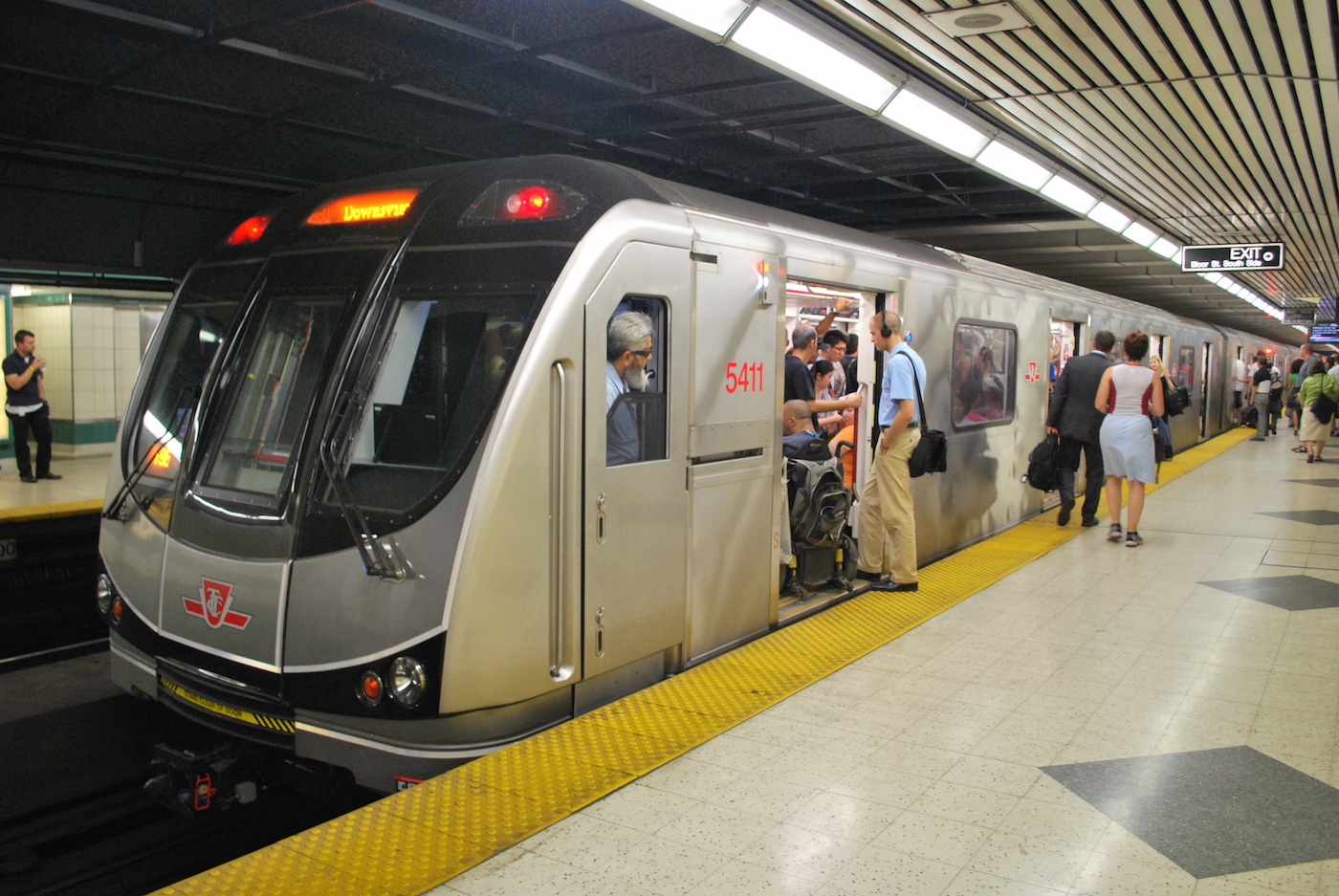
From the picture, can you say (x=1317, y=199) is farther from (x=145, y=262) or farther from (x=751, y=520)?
(x=145, y=262)

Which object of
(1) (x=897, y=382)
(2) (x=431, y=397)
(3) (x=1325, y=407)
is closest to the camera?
(2) (x=431, y=397)

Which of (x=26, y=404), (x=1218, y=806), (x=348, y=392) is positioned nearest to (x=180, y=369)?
(x=348, y=392)

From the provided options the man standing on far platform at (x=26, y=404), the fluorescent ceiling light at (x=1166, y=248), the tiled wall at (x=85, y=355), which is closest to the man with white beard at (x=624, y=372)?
the fluorescent ceiling light at (x=1166, y=248)

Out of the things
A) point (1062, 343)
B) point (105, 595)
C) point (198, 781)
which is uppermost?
point (1062, 343)

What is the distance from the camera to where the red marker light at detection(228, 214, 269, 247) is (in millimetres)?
4457

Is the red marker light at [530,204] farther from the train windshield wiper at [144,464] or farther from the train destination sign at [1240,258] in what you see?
the train destination sign at [1240,258]

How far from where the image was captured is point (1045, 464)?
8984 mm

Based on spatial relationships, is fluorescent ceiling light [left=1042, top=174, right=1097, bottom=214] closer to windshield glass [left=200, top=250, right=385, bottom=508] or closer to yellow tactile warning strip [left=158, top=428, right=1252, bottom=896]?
yellow tactile warning strip [left=158, top=428, right=1252, bottom=896]

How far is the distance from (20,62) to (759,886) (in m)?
7.59

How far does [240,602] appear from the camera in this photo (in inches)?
144

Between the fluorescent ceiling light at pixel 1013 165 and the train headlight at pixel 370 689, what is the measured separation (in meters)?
5.56

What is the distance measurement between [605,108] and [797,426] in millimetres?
3465

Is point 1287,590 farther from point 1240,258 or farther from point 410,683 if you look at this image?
point 1240,258

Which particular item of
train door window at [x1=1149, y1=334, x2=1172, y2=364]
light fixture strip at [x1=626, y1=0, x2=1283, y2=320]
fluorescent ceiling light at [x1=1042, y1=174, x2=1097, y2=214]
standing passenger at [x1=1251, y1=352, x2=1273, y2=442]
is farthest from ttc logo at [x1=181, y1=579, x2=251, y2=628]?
standing passenger at [x1=1251, y1=352, x2=1273, y2=442]
